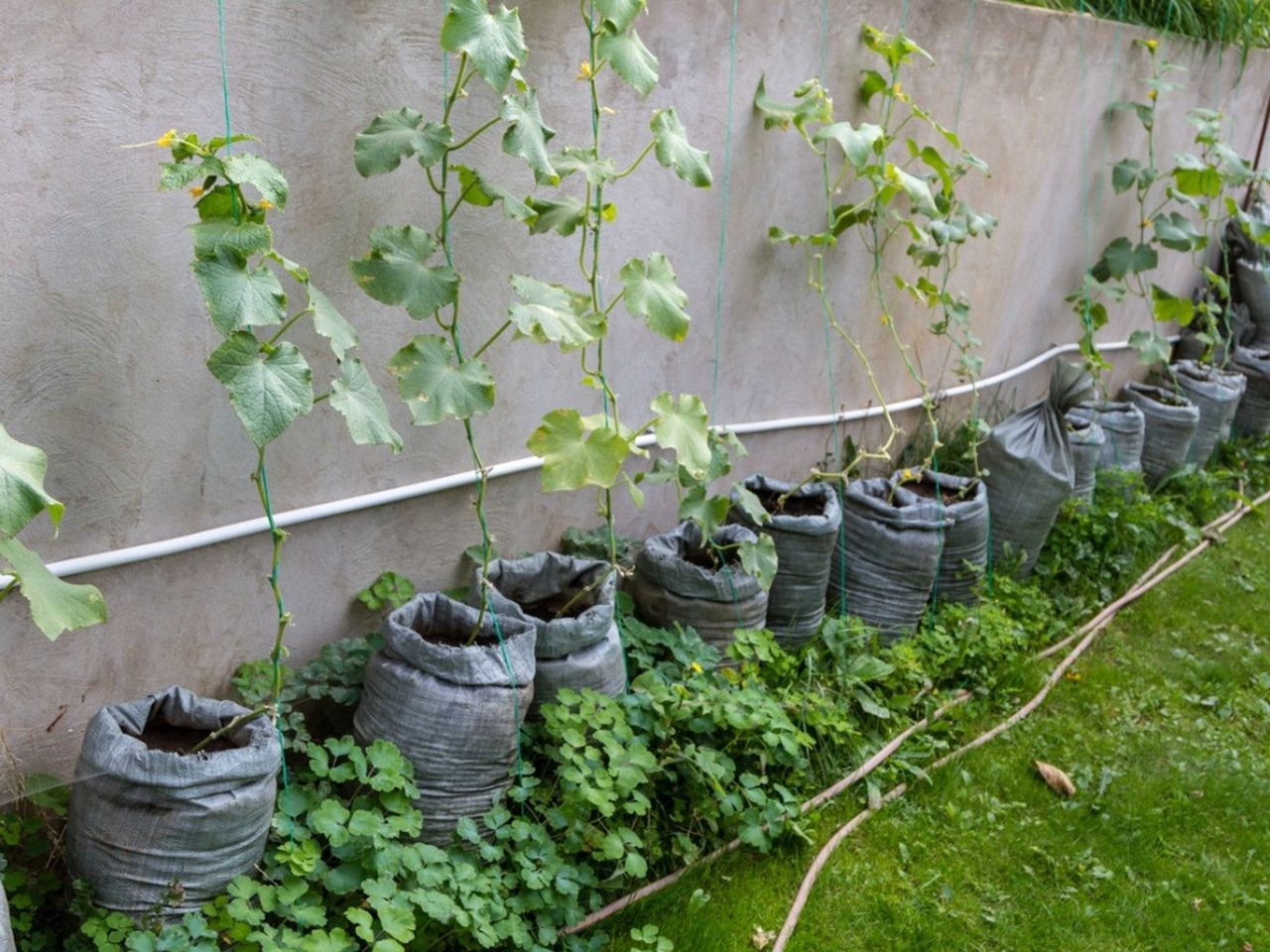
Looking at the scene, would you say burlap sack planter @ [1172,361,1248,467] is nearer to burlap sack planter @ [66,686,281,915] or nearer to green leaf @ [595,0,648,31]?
green leaf @ [595,0,648,31]

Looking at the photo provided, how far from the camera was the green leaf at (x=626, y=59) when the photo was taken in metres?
2.76

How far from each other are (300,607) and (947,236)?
7.81 ft

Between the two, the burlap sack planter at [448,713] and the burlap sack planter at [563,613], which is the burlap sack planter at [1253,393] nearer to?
the burlap sack planter at [563,613]

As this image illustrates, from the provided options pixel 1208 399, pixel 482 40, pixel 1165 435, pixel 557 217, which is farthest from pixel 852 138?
pixel 1208 399

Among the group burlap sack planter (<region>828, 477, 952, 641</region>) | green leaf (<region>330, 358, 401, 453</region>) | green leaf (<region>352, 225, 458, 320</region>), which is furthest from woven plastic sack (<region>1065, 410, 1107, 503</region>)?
green leaf (<region>330, 358, 401, 453</region>)

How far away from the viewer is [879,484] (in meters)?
4.02

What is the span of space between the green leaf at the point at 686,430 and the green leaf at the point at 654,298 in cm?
16

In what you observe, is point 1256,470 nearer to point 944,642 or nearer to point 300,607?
point 944,642

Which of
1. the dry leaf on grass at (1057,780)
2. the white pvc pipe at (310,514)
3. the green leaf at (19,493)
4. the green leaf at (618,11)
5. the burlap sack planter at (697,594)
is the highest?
the green leaf at (618,11)

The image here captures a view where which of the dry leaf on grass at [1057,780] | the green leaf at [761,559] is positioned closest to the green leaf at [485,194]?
the green leaf at [761,559]

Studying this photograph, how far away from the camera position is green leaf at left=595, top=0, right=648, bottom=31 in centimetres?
270

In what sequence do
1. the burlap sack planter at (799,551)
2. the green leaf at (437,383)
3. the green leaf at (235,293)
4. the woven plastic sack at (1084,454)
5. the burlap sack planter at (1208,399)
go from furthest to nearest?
the burlap sack planter at (1208,399) < the woven plastic sack at (1084,454) < the burlap sack planter at (799,551) < the green leaf at (437,383) < the green leaf at (235,293)

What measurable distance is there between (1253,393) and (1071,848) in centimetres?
384

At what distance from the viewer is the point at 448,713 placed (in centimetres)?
262
